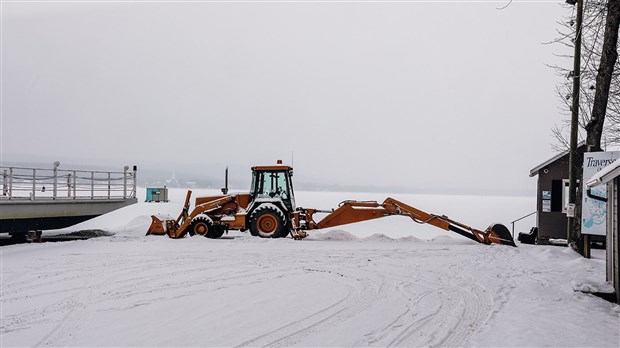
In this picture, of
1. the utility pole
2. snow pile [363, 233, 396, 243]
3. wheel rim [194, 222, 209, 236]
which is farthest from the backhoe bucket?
the utility pole

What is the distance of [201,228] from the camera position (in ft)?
55.4

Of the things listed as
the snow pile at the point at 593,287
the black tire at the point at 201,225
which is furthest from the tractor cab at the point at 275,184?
the snow pile at the point at 593,287

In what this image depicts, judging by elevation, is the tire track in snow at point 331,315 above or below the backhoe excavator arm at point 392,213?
below

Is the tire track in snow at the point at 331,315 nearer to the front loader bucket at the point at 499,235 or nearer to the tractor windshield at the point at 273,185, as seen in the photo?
the front loader bucket at the point at 499,235

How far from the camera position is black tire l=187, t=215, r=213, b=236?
16797mm

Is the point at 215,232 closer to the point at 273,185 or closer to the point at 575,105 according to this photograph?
the point at 273,185

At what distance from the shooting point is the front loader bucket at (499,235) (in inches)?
612

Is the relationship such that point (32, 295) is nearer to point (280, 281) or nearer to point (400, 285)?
point (280, 281)

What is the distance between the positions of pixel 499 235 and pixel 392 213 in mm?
3474

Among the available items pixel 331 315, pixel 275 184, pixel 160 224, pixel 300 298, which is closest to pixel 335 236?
pixel 275 184

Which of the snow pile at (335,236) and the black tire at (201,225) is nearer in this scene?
the black tire at (201,225)

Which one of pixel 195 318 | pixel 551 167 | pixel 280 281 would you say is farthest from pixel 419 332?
pixel 551 167

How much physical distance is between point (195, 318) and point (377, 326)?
246cm

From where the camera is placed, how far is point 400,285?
8.85 m
